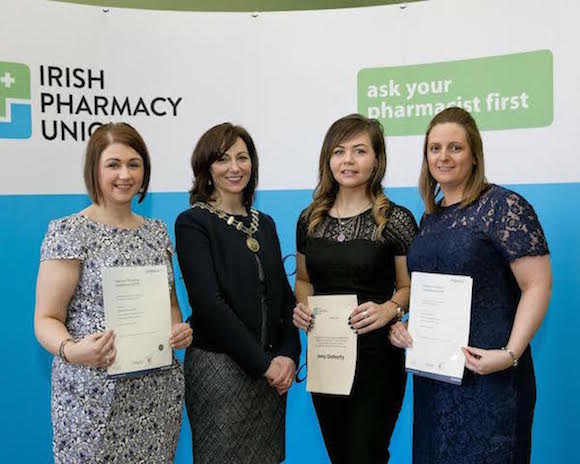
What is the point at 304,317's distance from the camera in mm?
2596

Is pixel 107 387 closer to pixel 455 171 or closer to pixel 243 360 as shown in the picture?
pixel 243 360

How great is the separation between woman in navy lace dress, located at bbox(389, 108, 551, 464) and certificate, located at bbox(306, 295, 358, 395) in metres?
0.22

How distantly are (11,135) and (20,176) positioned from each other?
0.61 feet

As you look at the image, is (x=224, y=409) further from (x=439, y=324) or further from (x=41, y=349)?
(x=41, y=349)

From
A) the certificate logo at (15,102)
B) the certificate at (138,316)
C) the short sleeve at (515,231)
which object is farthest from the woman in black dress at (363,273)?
the certificate logo at (15,102)

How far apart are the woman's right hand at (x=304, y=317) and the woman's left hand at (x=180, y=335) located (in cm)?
41

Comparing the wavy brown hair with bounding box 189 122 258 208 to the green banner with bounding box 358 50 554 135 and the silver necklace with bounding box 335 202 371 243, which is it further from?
the green banner with bounding box 358 50 554 135

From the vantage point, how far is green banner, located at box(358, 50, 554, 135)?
3.22 m

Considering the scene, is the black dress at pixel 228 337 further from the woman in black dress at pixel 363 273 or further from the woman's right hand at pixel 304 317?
the woman in black dress at pixel 363 273

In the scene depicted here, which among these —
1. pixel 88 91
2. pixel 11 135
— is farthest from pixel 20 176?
pixel 88 91

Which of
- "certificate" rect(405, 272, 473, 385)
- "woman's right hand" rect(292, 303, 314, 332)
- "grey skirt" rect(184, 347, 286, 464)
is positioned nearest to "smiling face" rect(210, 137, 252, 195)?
"woman's right hand" rect(292, 303, 314, 332)

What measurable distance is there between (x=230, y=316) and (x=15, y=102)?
1606mm

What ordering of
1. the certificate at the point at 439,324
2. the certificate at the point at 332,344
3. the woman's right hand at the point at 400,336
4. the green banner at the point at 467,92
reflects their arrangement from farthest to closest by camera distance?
the green banner at the point at 467,92, the certificate at the point at 332,344, the woman's right hand at the point at 400,336, the certificate at the point at 439,324

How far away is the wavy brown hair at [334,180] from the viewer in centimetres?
264
